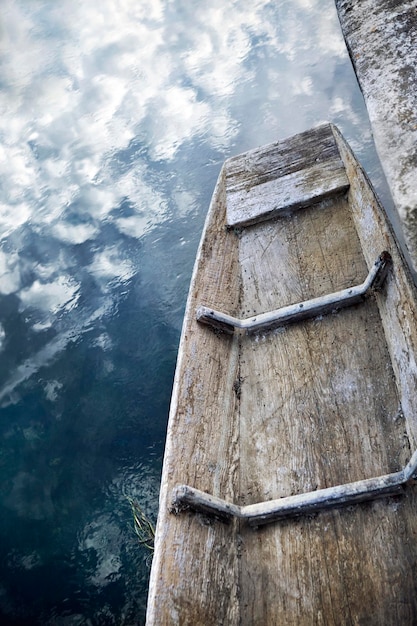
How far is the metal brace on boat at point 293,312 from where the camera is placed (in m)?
2.39

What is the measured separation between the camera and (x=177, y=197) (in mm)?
6020

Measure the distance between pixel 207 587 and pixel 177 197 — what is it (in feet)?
16.3

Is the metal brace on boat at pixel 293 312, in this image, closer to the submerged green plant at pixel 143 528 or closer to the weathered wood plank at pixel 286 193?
the weathered wood plank at pixel 286 193

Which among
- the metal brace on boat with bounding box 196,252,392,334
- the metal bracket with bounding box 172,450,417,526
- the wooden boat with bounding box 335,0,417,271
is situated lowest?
the metal bracket with bounding box 172,450,417,526

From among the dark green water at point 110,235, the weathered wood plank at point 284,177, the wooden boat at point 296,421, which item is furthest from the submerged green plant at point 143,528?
the weathered wood plank at point 284,177

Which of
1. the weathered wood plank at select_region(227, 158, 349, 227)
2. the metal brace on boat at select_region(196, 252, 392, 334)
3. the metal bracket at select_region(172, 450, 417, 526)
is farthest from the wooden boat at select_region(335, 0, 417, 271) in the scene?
the metal bracket at select_region(172, 450, 417, 526)

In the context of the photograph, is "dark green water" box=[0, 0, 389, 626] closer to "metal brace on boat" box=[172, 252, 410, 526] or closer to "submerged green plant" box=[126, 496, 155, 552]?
"submerged green plant" box=[126, 496, 155, 552]

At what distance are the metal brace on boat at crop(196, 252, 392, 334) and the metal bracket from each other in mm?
936

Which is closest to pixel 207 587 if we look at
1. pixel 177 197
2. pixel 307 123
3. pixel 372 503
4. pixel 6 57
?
pixel 372 503

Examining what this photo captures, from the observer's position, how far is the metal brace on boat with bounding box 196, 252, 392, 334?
239cm

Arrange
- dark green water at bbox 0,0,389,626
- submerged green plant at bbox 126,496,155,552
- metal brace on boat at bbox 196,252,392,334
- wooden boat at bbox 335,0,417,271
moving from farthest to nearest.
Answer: dark green water at bbox 0,0,389,626
submerged green plant at bbox 126,496,155,552
metal brace on boat at bbox 196,252,392,334
wooden boat at bbox 335,0,417,271

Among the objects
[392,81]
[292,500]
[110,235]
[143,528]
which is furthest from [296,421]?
[110,235]

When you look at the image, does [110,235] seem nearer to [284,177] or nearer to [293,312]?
[284,177]

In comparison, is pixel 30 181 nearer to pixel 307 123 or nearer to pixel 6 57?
pixel 307 123
